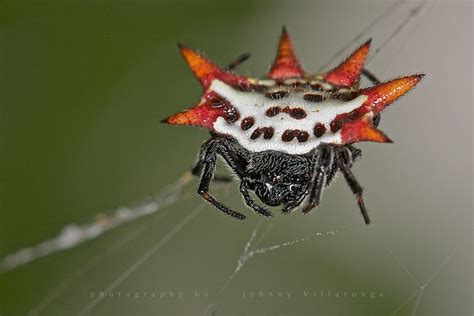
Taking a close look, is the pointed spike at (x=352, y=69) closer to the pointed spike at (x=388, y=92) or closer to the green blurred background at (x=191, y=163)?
the pointed spike at (x=388, y=92)

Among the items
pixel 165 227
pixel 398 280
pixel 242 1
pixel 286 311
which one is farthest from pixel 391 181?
pixel 242 1

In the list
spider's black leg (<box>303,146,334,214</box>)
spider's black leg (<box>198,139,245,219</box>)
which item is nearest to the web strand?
spider's black leg (<box>198,139,245,219</box>)

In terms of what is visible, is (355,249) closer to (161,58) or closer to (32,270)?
A: (32,270)

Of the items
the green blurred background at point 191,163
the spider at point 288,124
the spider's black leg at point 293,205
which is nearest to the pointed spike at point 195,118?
the spider at point 288,124

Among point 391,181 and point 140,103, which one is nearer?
point 391,181

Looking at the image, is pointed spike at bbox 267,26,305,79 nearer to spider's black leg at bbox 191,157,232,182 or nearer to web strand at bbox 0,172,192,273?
spider's black leg at bbox 191,157,232,182

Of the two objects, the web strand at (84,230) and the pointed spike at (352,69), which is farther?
the web strand at (84,230)

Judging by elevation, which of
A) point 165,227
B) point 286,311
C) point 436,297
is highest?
point 165,227
